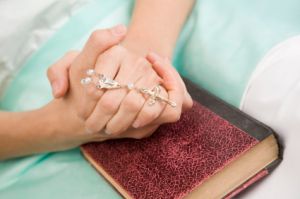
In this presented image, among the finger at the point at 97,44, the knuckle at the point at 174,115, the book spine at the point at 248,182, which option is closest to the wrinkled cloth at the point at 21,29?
Result: the finger at the point at 97,44

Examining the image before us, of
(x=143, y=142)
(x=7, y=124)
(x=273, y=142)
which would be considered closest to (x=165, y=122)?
(x=143, y=142)

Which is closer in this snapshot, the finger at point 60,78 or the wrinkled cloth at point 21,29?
the finger at point 60,78

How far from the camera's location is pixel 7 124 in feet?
2.28

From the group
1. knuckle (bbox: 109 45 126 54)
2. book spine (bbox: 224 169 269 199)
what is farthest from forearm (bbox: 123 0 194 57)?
book spine (bbox: 224 169 269 199)

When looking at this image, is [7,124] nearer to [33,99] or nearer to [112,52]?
[33,99]

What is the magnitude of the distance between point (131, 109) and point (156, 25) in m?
0.26

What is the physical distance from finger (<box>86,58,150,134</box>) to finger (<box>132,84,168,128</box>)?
32 millimetres

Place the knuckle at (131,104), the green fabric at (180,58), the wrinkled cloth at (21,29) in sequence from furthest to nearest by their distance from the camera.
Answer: the wrinkled cloth at (21,29), the green fabric at (180,58), the knuckle at (131,104)

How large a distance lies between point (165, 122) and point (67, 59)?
0.18 m

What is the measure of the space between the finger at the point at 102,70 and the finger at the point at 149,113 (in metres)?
0.06

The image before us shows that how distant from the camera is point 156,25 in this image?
0.76 metres

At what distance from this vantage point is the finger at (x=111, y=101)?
0.55 m

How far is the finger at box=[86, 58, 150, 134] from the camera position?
547mm

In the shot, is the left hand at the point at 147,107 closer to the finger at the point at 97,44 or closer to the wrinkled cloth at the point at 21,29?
the finger at the point at 97,44
